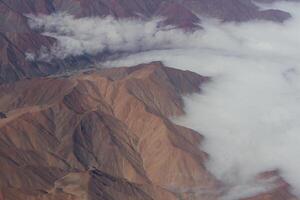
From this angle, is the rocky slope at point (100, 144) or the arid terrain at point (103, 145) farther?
the arid terrain at point (103, 145)

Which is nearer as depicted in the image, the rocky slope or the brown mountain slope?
the rocky slope

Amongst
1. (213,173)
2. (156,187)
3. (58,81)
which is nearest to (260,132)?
(213,173)

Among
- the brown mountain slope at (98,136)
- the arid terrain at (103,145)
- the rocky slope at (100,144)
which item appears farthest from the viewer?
the brown mountain slope at (98,136)

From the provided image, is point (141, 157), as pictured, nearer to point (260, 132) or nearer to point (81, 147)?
point (81, 147)

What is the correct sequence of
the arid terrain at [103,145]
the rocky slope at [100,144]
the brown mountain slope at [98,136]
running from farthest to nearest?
the brown mountain slope at [98,136]
the arid terrain at [103,145]
the rocky slope at [100,144]

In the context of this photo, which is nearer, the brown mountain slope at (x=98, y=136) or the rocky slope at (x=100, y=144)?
the rocky slope at (x=100, y=144)

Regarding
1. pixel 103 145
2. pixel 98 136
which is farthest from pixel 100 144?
pixel 98 136

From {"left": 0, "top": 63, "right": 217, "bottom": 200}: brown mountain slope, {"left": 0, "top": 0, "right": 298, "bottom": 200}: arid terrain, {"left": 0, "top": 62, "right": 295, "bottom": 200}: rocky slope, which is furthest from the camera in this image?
{"left": 0, "top": 63, "right": 217, "bottom": 200}: brown mountain slope

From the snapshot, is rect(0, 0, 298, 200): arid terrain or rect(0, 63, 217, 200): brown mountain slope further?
rect(0, 63, 217, 200): brown mountain slope

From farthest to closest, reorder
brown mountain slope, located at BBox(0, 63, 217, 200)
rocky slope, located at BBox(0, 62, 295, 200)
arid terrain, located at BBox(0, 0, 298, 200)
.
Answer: brown mountain slope, located at BBox(0, 63, 217, 200), arid terrain, located at BBox(0, 0, 298, 200), rocky slope, located at BBox(0, 62, 295, 200)
